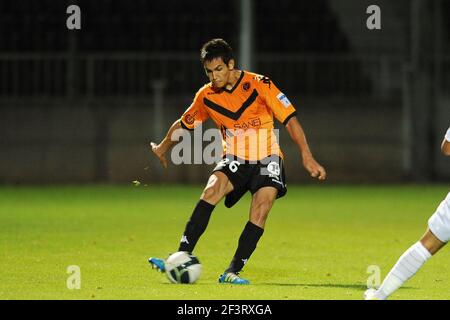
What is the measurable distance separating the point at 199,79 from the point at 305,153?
16.7 metres

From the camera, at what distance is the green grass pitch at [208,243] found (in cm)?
912

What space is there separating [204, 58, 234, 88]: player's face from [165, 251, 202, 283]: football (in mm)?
1474

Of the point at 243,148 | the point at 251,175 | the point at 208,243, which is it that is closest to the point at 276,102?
the point at 243,148

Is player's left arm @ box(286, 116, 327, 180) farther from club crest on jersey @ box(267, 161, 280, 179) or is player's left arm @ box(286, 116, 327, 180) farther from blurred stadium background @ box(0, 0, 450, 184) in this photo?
blurred stadium background @ box(0, 0, 450, 184)

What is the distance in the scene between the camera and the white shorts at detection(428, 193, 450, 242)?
768cm

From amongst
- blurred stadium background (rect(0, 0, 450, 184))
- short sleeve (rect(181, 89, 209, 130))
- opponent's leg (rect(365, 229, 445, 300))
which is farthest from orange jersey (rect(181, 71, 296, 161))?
blurred stadium background (rect(0, 0, 450, 184))

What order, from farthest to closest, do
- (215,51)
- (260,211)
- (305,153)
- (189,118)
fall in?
(189,118), (260,211), (215,51), (305,153)

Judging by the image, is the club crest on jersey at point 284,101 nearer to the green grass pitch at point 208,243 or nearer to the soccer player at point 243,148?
the soccer player at point 243,148

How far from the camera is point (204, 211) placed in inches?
379

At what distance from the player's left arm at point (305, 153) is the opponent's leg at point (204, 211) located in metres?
0.73

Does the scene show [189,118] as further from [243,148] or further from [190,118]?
[243,148]

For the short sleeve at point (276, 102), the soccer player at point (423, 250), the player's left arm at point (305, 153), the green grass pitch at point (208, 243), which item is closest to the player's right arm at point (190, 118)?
the short sleeve at point (276, 102)
